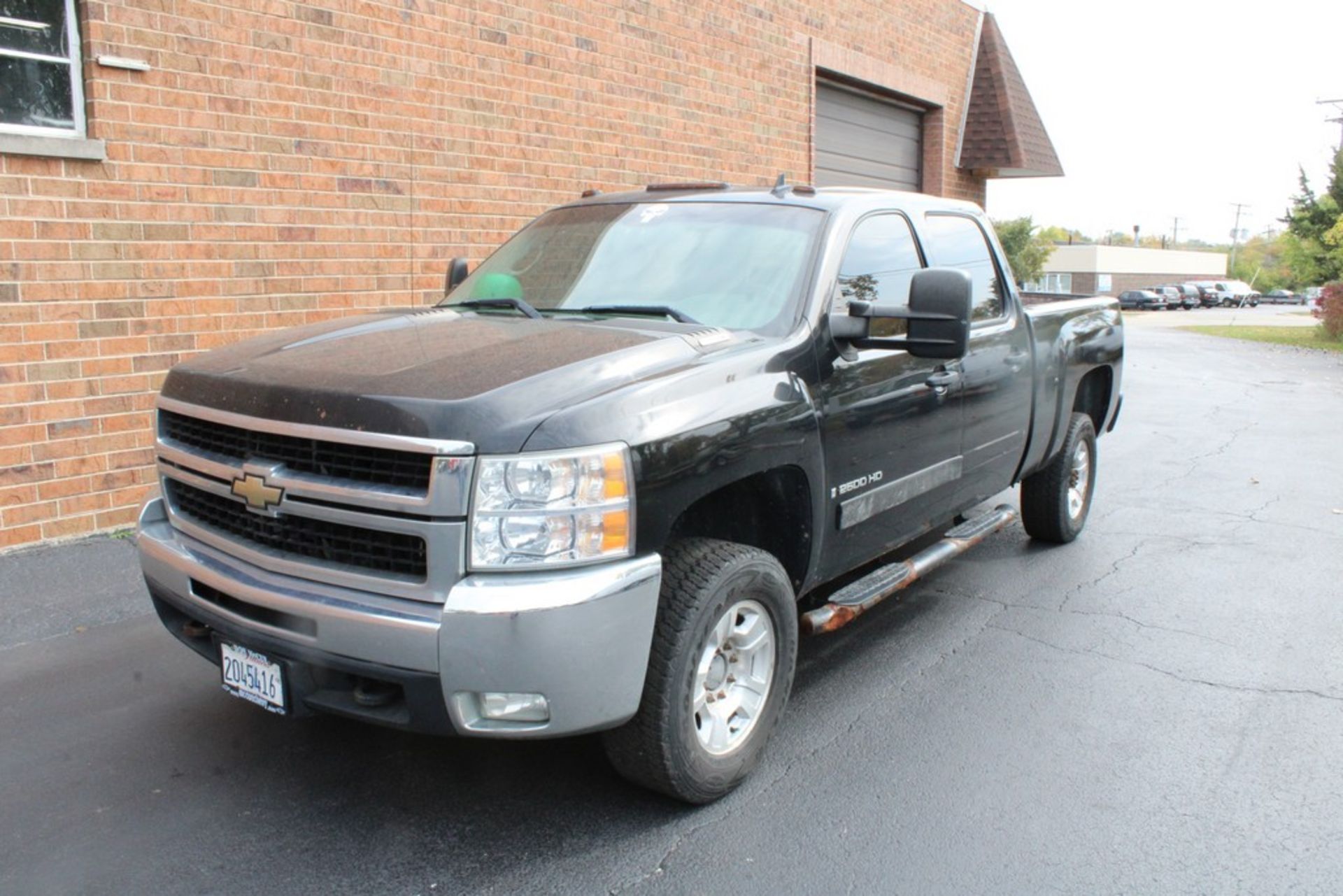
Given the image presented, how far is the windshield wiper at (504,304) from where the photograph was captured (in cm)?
429

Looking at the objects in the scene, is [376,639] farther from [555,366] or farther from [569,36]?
[569,36]

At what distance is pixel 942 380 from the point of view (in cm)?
474

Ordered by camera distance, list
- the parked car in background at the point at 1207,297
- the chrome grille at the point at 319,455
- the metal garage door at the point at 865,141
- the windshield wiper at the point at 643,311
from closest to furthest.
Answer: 1. the chrome grille at the point at 319,455
2. the windshield wiper at the point at 643,311
3. the metal garage door at the point at 865,141
4. the parked car in background at the point at 1207,297

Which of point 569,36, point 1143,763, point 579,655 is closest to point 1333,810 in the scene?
point 1143,763

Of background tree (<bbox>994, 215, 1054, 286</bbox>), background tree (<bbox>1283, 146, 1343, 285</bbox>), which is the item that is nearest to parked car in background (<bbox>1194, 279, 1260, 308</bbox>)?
background tree (<bbox>1283, 146, 1343, 285</bbox>)

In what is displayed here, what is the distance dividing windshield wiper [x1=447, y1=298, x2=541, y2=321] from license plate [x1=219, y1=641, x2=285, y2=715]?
62.9 inches

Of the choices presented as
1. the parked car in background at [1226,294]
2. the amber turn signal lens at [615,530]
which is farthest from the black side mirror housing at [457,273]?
the parked car in background at [1226,294]

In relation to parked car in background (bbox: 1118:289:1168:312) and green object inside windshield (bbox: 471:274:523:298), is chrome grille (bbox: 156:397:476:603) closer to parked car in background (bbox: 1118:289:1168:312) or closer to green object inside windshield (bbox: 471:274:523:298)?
green object inside windshield (bbox: 471:274:523:298)

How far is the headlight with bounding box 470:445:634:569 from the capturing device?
2.93 m

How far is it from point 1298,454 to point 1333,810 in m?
7.59

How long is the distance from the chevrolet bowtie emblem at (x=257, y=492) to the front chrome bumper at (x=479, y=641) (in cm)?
22

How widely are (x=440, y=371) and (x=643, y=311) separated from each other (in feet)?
3.56

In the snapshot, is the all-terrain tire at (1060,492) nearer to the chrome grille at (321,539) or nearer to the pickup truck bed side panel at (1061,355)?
the pickup truck bed side panel at (1061,355)

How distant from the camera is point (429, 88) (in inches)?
324
